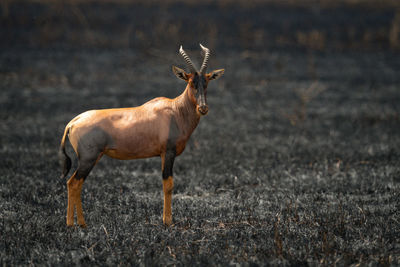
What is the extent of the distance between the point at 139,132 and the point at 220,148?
5582 mm

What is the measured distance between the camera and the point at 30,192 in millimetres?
8133

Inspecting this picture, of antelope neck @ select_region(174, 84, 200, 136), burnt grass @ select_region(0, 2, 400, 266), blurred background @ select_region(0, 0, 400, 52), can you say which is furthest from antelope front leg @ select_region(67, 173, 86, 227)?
blurred background @ select_region(0, 0, 400, 52)

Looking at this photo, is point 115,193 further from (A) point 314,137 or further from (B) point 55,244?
(A) point 314,137

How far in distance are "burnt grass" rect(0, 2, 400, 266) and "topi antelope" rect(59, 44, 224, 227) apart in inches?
31.3

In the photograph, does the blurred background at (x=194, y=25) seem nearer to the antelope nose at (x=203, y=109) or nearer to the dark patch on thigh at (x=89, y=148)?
the dark patch on thigh at (x=89, y=148)

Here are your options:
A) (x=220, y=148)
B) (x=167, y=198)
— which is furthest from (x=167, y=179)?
(x=220, y=148)

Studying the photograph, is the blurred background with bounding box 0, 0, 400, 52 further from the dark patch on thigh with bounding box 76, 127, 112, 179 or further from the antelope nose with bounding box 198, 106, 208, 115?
the antelope nose with bounding box 198, 106, 208, 115

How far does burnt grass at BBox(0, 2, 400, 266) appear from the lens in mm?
6055

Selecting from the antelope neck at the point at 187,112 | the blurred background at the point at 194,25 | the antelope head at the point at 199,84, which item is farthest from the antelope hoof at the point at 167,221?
the blurred background at the point at 194,25

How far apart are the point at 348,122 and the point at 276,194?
7.53 m

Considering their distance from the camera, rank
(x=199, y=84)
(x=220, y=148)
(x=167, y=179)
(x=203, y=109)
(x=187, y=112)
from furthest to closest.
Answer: (x=220, y=148), (x=187, y=112), (x=167, y=179), (x=199, y=84), (x=203, y=109)

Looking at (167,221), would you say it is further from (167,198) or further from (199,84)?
(199,84)

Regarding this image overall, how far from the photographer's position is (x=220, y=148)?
11758mm

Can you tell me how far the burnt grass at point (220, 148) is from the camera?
19.9 ft
